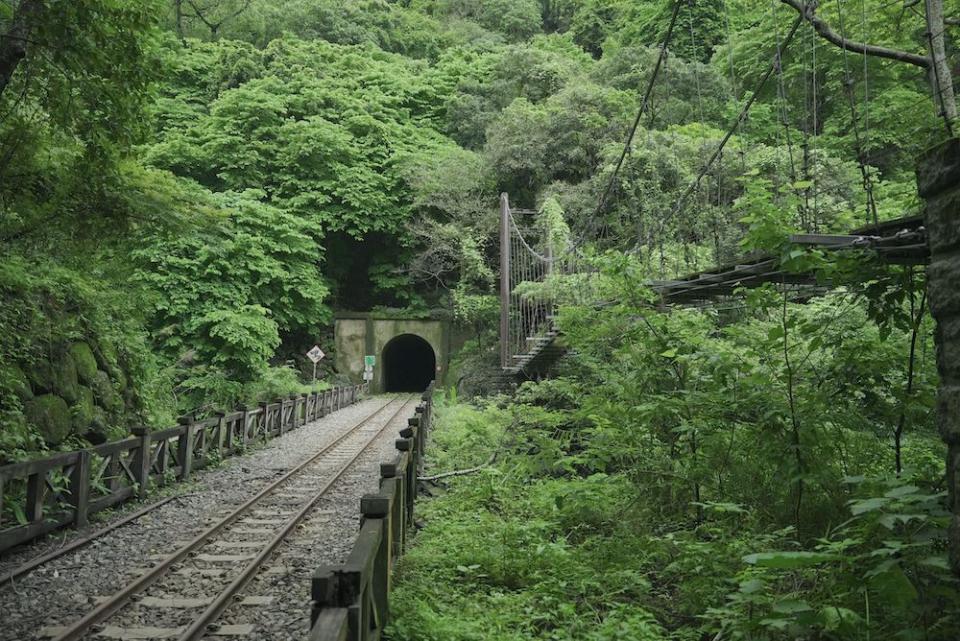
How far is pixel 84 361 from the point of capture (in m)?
9.17

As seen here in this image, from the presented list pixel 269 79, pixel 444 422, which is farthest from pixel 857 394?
pixel 269 79

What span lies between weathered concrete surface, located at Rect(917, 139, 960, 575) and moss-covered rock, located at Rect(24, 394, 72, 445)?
8729 millimetres

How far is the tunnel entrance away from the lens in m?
36.2

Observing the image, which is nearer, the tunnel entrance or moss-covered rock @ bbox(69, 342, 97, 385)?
moss-covered rock @ bbox(69, 342, 97, 385)

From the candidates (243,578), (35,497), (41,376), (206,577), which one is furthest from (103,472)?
(243,578)

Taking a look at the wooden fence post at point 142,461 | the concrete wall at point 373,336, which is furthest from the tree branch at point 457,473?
the concrete wall at point 373,336

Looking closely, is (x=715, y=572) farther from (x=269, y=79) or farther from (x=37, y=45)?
(x=269, y=79)

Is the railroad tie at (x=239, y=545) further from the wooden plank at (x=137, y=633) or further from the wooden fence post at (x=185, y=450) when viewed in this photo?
the wooden fence post at (x=185, y=450)

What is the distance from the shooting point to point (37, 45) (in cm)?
588

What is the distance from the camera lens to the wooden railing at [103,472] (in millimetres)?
6203

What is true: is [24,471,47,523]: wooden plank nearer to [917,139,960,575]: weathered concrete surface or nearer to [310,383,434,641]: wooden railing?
[310,383,434,641]: wooden railing

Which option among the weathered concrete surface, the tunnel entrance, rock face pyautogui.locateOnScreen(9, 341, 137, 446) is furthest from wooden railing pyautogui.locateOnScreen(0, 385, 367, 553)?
the tunnel entrance

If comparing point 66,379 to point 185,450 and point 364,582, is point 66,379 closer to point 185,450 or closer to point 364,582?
point 185,450

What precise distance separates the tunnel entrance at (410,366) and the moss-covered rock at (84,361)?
2596 cm
